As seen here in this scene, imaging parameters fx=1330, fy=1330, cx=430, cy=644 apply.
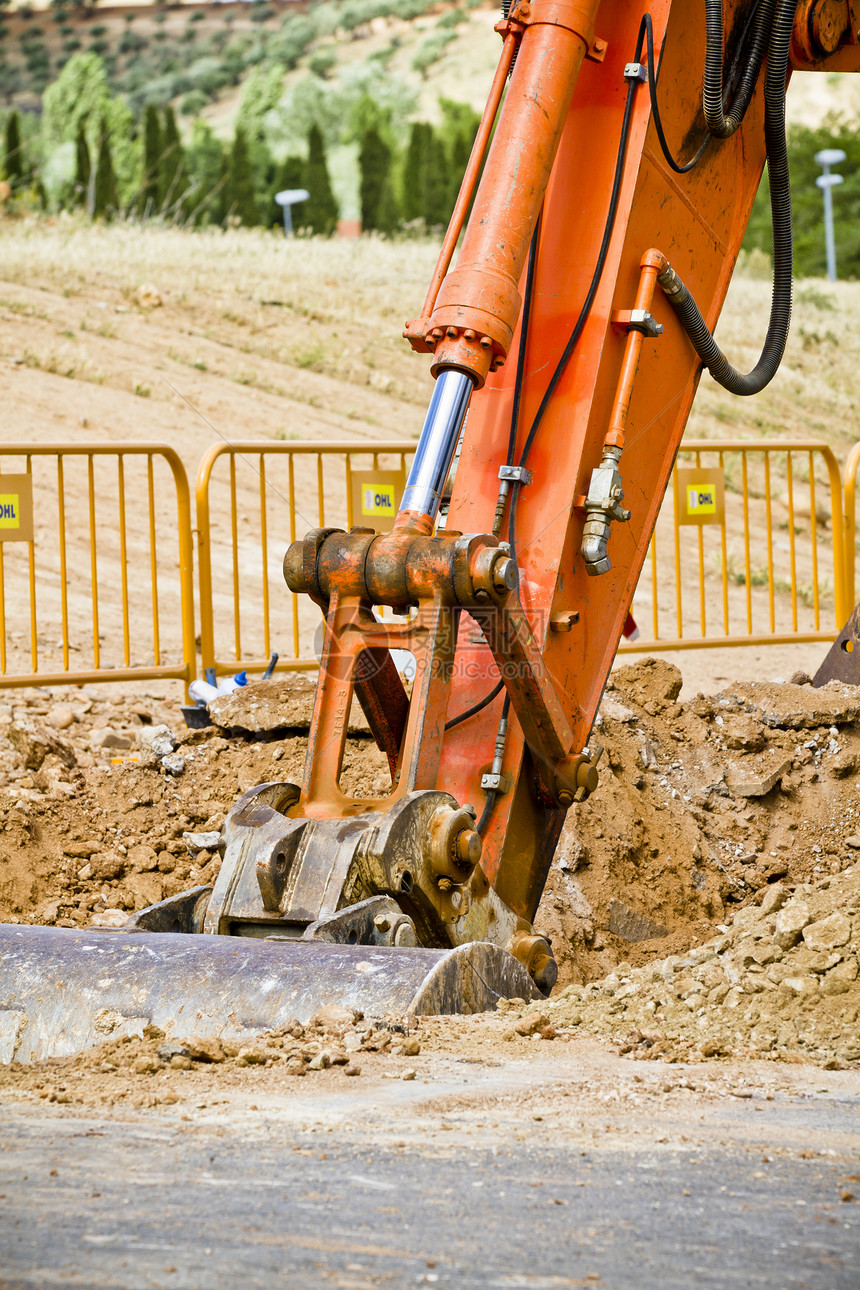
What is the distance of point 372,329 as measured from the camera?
74.5ft

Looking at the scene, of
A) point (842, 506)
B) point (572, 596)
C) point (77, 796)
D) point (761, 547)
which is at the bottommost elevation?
point (761, 547)

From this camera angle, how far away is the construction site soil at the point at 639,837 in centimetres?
342

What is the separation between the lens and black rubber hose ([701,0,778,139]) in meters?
4.03

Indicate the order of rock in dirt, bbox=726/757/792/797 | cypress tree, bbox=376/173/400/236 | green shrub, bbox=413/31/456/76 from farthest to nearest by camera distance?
green shrub, bbox=413/31/456/76 → cypress tree, bbox=376/173/400/236 → rock in dirt, bbox=726/757/792/797

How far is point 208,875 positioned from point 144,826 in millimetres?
527

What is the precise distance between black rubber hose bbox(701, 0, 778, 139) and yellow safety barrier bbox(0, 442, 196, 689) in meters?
4.01

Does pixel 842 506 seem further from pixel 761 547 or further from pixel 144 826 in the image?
pixel 761 547

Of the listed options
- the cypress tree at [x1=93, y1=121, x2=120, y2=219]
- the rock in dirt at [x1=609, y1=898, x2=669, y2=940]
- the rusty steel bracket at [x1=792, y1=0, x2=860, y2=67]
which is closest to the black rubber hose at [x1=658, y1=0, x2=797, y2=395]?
the rusty steel bracket at [x1=792, y1=0, x2=860, y2=67]

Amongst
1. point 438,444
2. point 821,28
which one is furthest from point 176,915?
point 821,28

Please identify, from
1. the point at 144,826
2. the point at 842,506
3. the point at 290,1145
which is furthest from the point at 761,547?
the point at 290,1145

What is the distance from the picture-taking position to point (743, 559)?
16.8 m

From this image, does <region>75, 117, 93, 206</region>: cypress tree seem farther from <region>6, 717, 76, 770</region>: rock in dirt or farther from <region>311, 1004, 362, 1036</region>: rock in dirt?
<region>311, 1004, 362, 1036</region>: rock in dirt

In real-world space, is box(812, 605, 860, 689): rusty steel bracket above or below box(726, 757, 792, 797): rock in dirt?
above

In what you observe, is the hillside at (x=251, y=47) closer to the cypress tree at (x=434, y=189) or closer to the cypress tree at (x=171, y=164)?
the cypress tree at (x=434, y=189)
